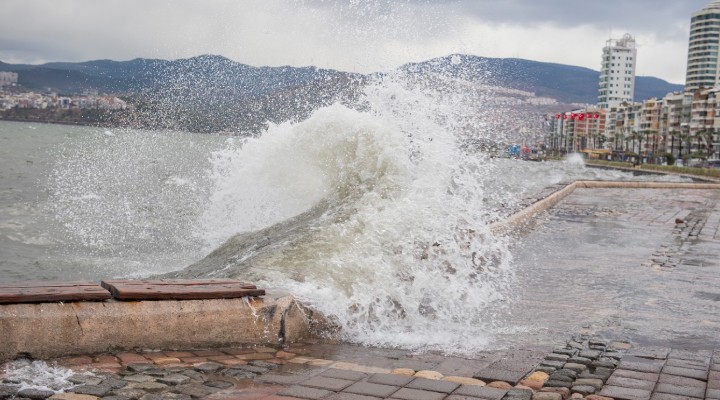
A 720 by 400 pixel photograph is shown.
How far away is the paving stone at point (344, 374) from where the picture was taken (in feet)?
13.5

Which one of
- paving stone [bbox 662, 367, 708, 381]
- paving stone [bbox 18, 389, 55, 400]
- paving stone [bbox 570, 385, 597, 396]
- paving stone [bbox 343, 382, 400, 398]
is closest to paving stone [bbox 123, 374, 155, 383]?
paving stone [bbox 18, 389, 55, 400]

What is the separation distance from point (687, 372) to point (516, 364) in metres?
0.99

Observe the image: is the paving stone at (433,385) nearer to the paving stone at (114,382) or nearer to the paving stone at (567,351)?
the paving stone at (567,351)

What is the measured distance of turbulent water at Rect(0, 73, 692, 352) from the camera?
5.93m

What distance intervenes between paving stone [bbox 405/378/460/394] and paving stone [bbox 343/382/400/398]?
109 millimetres

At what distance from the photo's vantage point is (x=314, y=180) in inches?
425

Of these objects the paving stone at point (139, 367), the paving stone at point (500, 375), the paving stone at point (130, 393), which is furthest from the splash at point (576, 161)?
the paving stone at point (130, 393)

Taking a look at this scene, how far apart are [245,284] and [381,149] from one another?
5248 millimetres

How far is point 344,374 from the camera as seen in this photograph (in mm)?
4176

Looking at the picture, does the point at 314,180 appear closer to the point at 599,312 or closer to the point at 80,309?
the point at 599,312

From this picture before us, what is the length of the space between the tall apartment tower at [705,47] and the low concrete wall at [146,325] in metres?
191

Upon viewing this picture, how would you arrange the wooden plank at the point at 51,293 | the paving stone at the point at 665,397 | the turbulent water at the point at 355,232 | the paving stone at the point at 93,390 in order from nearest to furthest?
1. the paving stone at the point at 93,390
2. the paving stone at the point at 665,397
3. the wooden plank at the point at 51,293
4. the turbulent water at the point at 355,232

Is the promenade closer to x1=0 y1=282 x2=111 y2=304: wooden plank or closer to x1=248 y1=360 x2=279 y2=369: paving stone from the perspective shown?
x1=248 y1=360 x2=279 y2=369: paving stone

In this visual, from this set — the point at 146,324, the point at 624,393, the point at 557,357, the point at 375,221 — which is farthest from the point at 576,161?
the point at 146,324
